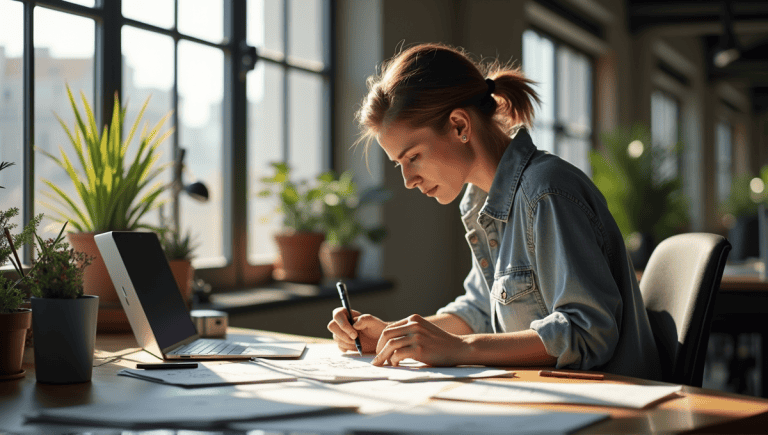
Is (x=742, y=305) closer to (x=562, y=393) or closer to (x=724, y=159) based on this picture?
(x=562, y=393)

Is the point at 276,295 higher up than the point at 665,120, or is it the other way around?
the point at 665,120

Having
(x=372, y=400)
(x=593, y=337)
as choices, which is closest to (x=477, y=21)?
(x=593, y=337)

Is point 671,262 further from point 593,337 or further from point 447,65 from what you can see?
point 447,65

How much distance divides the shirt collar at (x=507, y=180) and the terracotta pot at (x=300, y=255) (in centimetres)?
198

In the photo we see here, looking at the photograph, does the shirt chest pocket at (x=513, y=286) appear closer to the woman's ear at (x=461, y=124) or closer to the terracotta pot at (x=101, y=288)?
the woman's ear at (x=461, y=124)

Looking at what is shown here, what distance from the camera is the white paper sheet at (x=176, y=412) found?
93cm

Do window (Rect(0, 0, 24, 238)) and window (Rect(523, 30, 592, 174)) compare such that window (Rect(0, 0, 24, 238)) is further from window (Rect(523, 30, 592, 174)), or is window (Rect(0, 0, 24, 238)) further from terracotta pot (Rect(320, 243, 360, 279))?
window (Rect(523, 30, 592, 174))

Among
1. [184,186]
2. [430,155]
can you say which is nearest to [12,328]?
[430,155]

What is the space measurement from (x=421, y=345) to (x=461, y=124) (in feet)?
1.89

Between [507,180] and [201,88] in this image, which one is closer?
[507,180]

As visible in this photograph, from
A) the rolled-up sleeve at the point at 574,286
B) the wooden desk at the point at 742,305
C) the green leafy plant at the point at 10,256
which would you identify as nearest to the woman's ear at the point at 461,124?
the rolled-up sleeve at the point at 574,286

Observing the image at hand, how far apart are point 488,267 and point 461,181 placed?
0.75 ft

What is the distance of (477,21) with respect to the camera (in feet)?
15.3

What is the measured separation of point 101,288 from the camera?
1794mm
